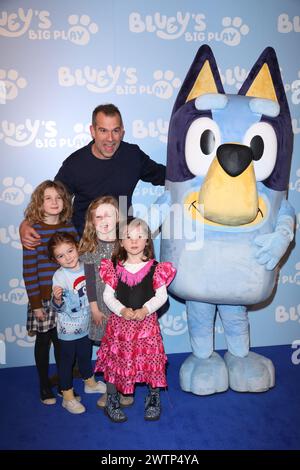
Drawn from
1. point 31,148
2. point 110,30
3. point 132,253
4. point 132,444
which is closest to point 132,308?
point 132,253

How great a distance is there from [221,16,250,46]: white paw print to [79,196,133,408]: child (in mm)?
1153

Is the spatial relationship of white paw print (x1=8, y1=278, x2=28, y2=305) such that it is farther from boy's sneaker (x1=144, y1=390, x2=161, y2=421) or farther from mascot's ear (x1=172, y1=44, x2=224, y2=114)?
mascot's ear (x1=172, y1=44, x2=224, y2=114)

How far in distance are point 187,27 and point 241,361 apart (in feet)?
5.80

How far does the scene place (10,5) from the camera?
6.93ft

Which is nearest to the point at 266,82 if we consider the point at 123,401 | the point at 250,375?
the point at 250,375

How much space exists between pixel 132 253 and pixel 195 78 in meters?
0.86

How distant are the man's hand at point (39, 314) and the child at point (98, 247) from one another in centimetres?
24

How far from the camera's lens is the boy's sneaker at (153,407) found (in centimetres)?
185

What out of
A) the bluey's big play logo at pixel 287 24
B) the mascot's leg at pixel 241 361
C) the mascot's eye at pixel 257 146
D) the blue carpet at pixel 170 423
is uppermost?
the bluey's big play logo at pixel 287 24

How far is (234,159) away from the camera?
1.71 metres

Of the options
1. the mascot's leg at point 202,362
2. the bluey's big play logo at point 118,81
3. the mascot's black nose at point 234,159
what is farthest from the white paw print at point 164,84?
the mascot's leg at point 202,362

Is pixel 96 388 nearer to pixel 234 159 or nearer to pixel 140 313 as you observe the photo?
pixel 140 313

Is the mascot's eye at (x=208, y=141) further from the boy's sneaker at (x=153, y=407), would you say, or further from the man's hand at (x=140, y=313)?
the boy's sneaker at (x=153, y=407)

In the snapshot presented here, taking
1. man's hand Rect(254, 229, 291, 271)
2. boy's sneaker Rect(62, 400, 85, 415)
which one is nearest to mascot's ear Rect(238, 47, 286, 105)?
man's hand Rect(254, 229, 291, 271)
